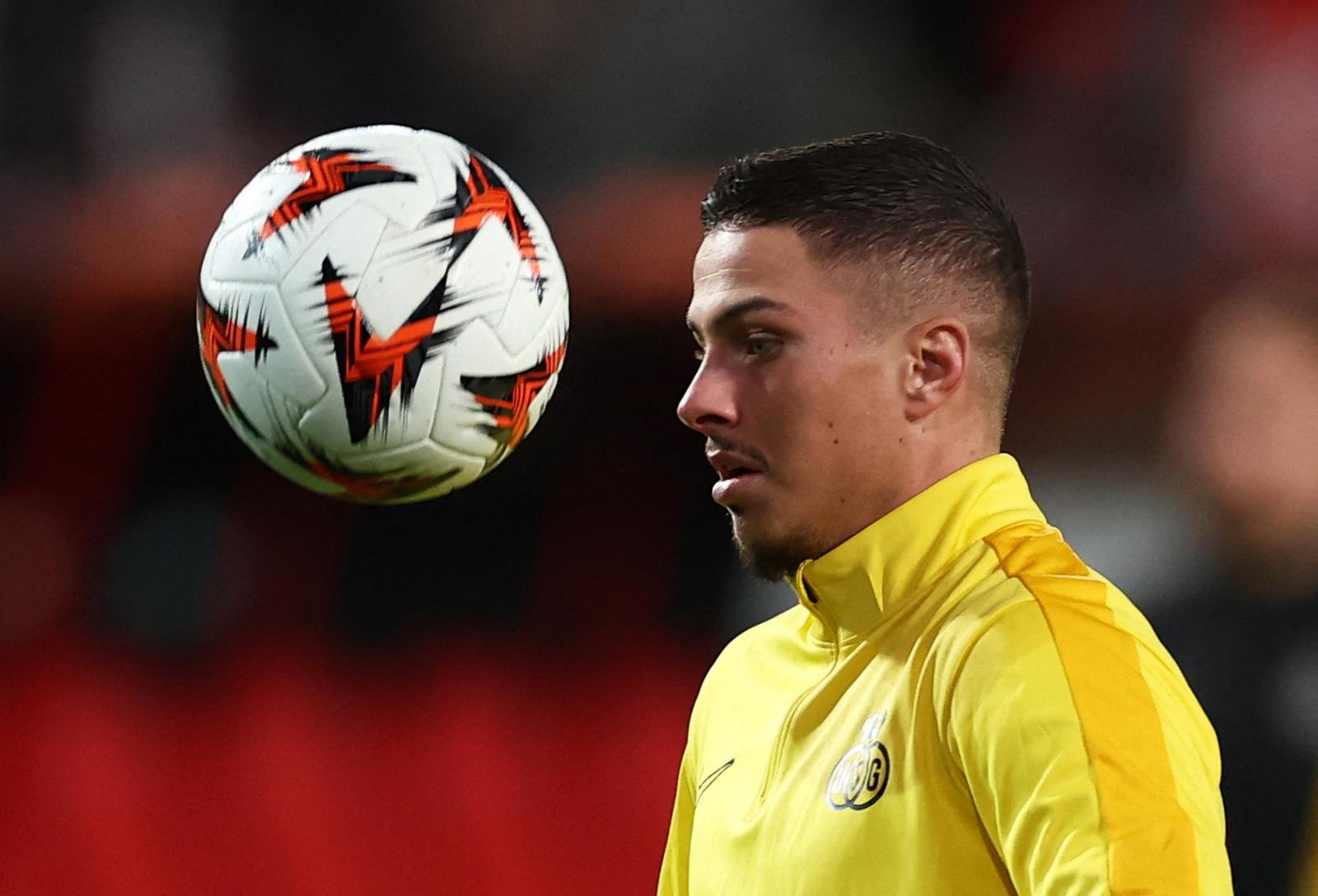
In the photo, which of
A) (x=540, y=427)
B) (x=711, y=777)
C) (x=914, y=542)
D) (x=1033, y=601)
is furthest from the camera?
(x=540, y=427)

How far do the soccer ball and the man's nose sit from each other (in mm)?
317

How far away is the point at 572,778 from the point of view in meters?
3.31

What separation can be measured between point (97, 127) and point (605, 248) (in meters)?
1.17

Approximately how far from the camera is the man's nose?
1.24 meters

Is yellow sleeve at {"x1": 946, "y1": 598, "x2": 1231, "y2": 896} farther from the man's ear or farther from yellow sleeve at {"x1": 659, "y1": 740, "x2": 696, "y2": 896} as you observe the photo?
yellow sleeve at {"x1": 659, "y1": 740, "x2": 696, "y2": 896}

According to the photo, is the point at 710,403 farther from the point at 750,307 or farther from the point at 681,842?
the point at 681,842

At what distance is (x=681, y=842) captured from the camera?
1479mm

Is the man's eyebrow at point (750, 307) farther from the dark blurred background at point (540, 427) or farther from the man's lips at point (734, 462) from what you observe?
the dark blurred background at point (540, 427)

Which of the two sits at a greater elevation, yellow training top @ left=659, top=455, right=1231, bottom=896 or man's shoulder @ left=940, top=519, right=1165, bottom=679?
man's shoulder @ left=940, top=519, right=1165, bottom=679

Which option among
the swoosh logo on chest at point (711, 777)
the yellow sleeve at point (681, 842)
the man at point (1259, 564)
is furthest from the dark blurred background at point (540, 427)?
the swoosh logo on chest at point (711, 777)

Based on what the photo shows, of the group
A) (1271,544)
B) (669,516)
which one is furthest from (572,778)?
(1271,544)

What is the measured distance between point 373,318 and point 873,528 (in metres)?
0.53

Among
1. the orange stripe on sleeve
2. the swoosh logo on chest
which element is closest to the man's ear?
the orange stripe on sleeve

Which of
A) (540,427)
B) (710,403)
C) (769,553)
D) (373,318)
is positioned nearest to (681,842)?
(769,553)
